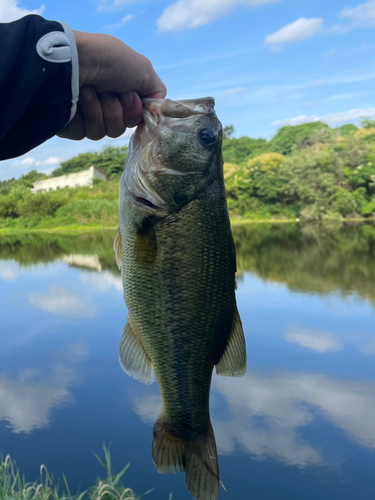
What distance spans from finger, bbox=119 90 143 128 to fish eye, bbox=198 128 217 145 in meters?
0.31

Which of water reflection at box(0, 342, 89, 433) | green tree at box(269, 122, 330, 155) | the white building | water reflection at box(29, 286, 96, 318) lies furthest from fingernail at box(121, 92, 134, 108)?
green tree at box(269, 122, 330, 155)

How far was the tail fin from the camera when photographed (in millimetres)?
1620

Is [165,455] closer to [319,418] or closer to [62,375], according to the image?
[319,418]

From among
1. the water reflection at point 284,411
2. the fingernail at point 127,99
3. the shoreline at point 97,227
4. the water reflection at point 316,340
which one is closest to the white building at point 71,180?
the shoreline at point 97,227

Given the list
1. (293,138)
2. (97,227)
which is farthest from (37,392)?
(293,138)

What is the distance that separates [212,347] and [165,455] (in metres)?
0.49

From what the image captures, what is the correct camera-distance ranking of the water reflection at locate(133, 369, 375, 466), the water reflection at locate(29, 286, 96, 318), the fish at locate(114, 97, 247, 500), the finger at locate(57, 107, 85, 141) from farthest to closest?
1. the water reflection at locate(29, 286, 96, 318)
2. the water reflection at locate(133, 369, 375, 466)
3. the finger at locate(57, 107, 85, 141)
4. the fish at locate(114, 97, 247, 500)

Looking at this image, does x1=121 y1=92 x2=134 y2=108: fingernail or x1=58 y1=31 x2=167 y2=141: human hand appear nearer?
x1=58 y1=31 x2=167 y2=141: human hand

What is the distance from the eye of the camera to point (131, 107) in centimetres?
173

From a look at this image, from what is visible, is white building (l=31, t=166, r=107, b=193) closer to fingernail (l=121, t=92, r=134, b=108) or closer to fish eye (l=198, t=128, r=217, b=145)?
fingernail (l=121, t=92, r=134, b=108)

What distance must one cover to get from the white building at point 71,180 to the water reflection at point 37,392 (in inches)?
945

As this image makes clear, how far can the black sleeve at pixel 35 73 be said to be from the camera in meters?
1.29

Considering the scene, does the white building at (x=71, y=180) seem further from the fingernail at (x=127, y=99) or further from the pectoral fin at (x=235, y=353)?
the pectoral fin at (x=235, y=353)

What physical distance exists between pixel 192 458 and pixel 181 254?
86cm
